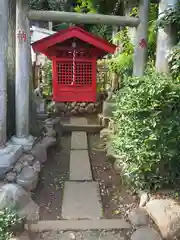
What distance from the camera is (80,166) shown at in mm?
5340

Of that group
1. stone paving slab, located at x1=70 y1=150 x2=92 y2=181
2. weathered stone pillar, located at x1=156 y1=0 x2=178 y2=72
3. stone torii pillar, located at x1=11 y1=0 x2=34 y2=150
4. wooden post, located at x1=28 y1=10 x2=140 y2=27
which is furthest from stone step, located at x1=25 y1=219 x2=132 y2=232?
wooden post, located at x1=28 y1=10 x2=140 y2=27

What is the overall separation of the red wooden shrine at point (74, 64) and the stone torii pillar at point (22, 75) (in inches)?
18.7

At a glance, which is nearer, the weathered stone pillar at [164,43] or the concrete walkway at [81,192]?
the concrete walkway at [81,192]

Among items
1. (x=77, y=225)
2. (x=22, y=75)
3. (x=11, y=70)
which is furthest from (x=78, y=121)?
(x=77, y=225)

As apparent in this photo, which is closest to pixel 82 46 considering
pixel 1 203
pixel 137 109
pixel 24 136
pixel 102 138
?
pixel 137 109

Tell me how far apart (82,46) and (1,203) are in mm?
2581

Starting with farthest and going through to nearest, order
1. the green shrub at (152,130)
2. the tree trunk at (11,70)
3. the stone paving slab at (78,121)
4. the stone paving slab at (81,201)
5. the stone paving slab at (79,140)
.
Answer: the stone paving slab at (78,121)
the stone paving slab at (79,140)
the tree trunk at (11,70)
the stone paving slab at (81,201)
the green shrub at (152,130)

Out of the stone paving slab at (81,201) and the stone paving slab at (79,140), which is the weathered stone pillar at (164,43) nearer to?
the stone paving slab at (81,201)

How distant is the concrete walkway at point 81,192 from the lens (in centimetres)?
378

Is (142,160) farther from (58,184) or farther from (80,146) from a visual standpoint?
(80,146)

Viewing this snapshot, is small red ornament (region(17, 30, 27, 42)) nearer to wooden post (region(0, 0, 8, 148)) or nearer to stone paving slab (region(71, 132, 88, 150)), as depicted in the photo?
wooden post (region(0, 0, 8, 148))

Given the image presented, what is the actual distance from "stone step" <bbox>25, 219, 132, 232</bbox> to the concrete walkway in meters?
0.15

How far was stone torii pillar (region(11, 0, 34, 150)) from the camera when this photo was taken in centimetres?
469

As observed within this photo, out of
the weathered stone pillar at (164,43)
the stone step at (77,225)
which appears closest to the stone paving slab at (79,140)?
the weathered stone pillar at (164,43)
